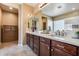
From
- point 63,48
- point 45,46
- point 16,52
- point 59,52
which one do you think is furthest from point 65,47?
point 16,52

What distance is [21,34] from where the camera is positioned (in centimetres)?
593

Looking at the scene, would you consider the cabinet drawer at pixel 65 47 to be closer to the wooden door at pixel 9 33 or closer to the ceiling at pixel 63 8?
the ceiling at pixel 63 8

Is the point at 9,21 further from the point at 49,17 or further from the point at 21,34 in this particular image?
the point at 49,17

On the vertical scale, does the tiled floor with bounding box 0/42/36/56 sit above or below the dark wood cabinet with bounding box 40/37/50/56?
below

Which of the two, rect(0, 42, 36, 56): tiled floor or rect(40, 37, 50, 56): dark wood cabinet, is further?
rect(0, 42, 36, 56): tiled floor

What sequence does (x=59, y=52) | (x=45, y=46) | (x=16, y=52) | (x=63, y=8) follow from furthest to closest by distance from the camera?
1. (x=16, y=52)
2. (x=63, y=8)
3. (x=45, y=46)
4. (x=59, y=52)

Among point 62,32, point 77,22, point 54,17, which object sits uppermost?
point 54,17

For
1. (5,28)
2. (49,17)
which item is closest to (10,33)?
(5,28)

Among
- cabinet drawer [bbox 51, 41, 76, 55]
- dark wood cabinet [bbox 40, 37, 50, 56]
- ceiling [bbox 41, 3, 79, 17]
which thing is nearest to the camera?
cabinet drawer [bbox 51, 41, 76, 55]

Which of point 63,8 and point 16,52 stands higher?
point 63,8

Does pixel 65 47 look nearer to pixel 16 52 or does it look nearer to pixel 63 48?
pixel 63 48

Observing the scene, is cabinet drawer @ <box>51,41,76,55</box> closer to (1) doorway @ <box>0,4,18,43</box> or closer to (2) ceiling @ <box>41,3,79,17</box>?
(2) ceiling @ <box>41,3,79,17</box>

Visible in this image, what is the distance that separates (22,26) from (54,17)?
9.99 ft

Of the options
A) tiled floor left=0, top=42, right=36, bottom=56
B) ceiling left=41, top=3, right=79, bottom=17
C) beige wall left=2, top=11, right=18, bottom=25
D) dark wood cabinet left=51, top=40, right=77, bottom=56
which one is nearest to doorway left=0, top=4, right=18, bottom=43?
beige wall left=2, top=11, right=18, bottom=25
